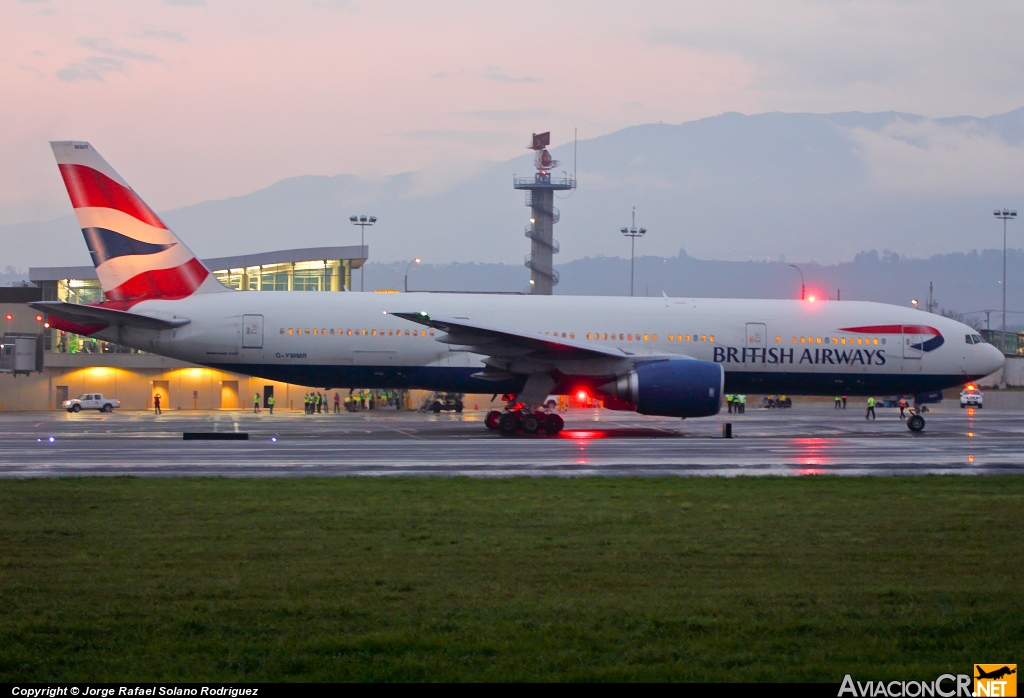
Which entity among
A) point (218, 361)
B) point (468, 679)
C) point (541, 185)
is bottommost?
point (468, 679)

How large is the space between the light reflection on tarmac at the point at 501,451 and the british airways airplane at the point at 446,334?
1599 mm

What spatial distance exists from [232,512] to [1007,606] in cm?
835

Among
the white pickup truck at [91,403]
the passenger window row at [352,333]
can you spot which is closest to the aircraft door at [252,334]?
the passenger window row at [352,333]

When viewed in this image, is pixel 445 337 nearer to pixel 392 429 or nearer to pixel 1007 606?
pixel 392 429

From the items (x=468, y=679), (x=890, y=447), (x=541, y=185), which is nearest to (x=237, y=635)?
(x=468, y=679)

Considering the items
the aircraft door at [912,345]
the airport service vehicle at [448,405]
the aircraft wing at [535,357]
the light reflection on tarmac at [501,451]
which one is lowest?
the light reflection on tarmac at [501,451]

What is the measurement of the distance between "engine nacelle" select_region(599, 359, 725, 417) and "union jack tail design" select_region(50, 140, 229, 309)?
13.0m

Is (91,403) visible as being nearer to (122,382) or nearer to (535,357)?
(122,382)

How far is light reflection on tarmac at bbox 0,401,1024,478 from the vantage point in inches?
683

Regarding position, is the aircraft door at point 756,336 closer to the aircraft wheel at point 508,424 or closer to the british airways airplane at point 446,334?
the british airways airplane at point 446,334

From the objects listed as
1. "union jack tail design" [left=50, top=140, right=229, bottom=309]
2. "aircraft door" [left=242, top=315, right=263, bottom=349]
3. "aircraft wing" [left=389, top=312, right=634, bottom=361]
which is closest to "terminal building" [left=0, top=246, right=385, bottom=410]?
"union jack tail design" [left=50, top=140, right=229, bottom=309]

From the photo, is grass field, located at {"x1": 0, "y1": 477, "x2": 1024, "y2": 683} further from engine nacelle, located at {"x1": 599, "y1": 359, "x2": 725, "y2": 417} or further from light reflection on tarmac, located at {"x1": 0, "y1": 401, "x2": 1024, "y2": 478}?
engine nacelle, located at {"x1": 599, "y1": 359, "x2": 725, "y2": 417}

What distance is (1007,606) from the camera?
295 inches

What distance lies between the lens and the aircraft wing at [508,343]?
25328 millimetres
